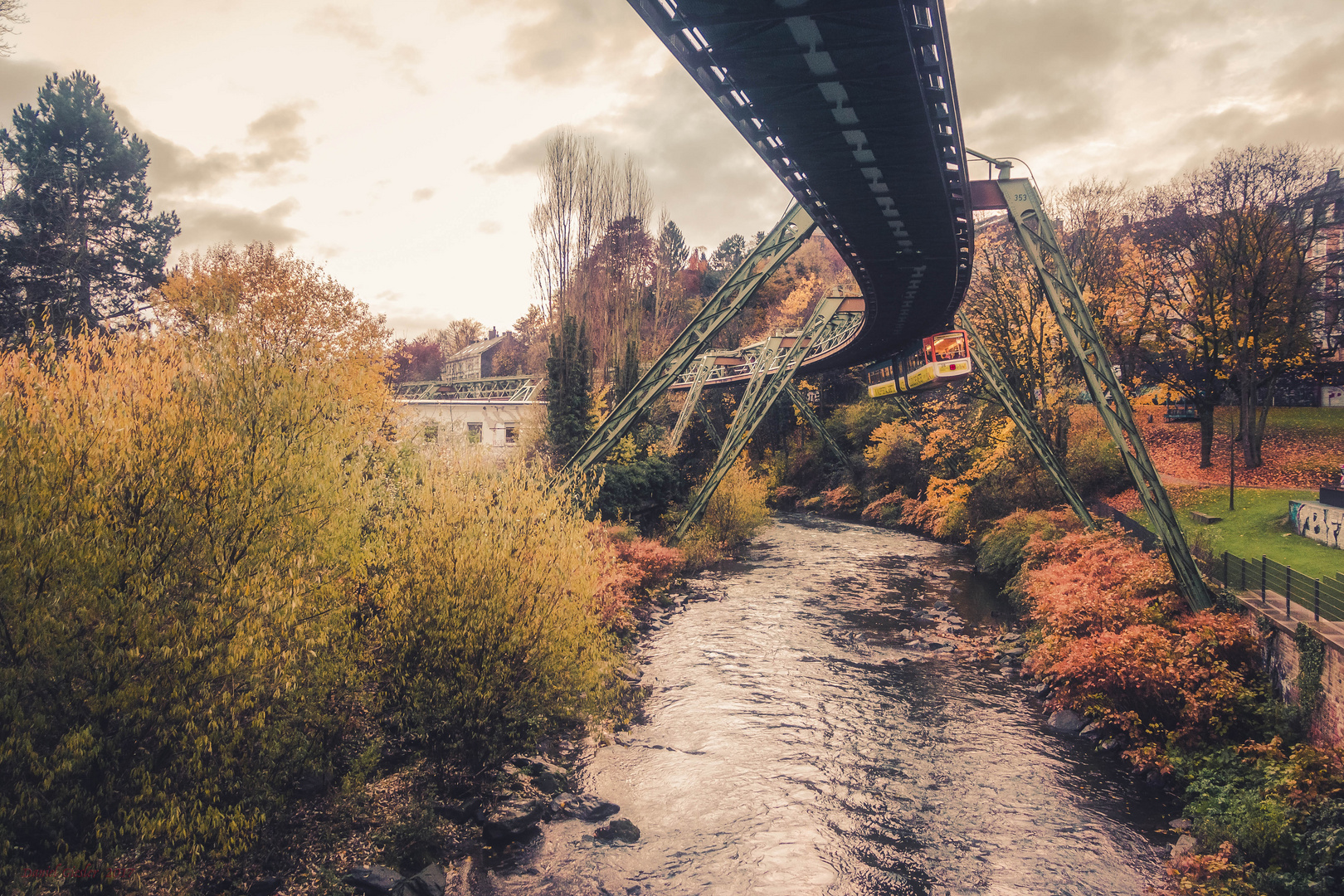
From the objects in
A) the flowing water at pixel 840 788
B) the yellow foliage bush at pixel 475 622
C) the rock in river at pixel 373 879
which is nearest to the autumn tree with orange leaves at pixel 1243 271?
the flowing water at pixel 840 788

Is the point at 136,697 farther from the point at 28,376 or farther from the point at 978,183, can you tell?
the point at 978,183

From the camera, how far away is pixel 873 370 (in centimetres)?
3875

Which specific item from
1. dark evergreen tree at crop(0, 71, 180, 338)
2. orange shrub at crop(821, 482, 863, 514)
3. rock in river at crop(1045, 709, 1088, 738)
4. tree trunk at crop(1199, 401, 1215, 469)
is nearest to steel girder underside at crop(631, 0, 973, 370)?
rock in river at crop(1045, 709, 1088, 738)

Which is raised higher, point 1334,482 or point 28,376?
point 28,376

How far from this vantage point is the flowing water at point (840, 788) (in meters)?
8.20

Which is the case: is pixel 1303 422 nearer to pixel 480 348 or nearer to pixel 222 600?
pixel 222 600

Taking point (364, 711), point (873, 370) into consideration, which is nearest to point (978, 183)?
point (364, 711)

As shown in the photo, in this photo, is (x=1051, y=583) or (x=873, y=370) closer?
(x=1051, y=583)

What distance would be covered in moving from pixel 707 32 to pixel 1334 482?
25.5 meters

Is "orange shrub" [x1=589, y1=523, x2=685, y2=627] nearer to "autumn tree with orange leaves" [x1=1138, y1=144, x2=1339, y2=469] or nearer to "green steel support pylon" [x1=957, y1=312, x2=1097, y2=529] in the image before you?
"green steel support pylon" [x1=957, y1=312, x2=1097, y2=529]

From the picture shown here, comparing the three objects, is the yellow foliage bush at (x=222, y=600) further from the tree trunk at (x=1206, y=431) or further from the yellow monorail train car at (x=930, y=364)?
the tree trunk at (x=1206, y=431)

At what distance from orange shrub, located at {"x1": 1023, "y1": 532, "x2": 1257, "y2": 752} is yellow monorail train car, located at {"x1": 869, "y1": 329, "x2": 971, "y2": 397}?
11357 millimetres

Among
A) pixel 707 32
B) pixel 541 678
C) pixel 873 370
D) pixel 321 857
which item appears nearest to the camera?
pixel 707 32

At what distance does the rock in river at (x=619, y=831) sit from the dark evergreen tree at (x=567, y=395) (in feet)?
52.7
